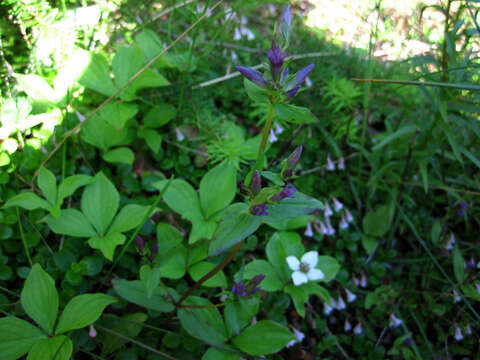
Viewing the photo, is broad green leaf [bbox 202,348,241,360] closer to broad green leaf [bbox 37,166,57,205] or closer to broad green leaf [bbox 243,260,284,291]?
broad green leaf [bbox 243,260,284,291]

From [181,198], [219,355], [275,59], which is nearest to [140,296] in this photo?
[219,355]

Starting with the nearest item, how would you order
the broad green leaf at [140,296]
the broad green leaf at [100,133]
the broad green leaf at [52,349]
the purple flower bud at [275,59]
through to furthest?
the purple flower bud at [275,59] < the broad green leaf at [52,349] < the broad green leaf at [140,296] < the broad green leaf at [100,133]

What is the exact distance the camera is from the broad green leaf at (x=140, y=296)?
1.59m

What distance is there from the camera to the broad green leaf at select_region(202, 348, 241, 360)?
1512mm

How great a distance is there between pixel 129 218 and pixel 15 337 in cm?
68

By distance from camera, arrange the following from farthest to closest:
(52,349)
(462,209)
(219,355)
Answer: (462,209) < (219,355) < (52,349)

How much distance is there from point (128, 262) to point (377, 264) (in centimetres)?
159

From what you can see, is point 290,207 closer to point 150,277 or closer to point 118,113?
point 150,277

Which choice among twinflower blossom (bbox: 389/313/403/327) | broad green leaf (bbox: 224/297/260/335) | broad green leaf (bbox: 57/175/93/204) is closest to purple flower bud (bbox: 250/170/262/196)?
broad green leaf (bbox: 224/297/260/335)

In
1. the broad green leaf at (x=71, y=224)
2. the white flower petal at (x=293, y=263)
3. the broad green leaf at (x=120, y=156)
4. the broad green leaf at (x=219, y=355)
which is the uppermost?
the broad green leaf at (x=120, y=156)

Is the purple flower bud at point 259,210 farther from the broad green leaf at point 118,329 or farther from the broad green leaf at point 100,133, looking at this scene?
the broad green leaf at point 100,133

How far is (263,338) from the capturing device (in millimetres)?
1545

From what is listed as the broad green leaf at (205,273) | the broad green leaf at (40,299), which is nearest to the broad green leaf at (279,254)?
the broad green leaf at (205,273)

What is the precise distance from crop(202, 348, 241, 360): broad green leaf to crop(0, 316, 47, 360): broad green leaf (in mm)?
688
